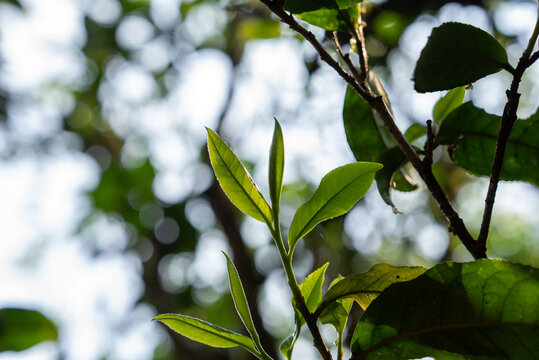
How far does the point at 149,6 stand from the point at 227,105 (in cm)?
107

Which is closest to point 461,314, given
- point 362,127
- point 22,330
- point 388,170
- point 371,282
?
point 371,282

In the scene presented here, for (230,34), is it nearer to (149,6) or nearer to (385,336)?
(149,6)

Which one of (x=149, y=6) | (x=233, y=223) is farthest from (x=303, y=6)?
(x=149, y=6)

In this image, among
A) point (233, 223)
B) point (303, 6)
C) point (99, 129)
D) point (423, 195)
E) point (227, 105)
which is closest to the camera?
point (303, 6)

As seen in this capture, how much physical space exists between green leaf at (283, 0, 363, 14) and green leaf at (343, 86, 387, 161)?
13cm

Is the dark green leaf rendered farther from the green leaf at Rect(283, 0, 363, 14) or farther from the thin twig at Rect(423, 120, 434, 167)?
the green leaf at Rect(283, 0, 363, 14)

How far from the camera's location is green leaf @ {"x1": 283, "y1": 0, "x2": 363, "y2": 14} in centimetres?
63

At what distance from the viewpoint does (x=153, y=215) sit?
3238 millimetres

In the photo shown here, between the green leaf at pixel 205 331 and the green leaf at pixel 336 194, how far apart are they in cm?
12

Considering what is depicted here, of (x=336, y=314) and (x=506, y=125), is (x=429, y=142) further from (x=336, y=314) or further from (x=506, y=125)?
(x=336, y=314)

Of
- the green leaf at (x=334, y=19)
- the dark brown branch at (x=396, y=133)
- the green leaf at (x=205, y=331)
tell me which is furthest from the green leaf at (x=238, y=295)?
the green leaf at (x=334, y=19)

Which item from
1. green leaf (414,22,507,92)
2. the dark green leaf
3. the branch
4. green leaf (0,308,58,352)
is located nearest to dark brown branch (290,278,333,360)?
the branch

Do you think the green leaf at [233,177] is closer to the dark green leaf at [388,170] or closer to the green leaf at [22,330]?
the dark green leaf at [388,170]

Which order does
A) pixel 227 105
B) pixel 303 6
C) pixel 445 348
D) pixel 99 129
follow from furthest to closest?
1. pixel 99 129
2. pixel 227 105
3. pixel 303 6
4. pixel 445 348
